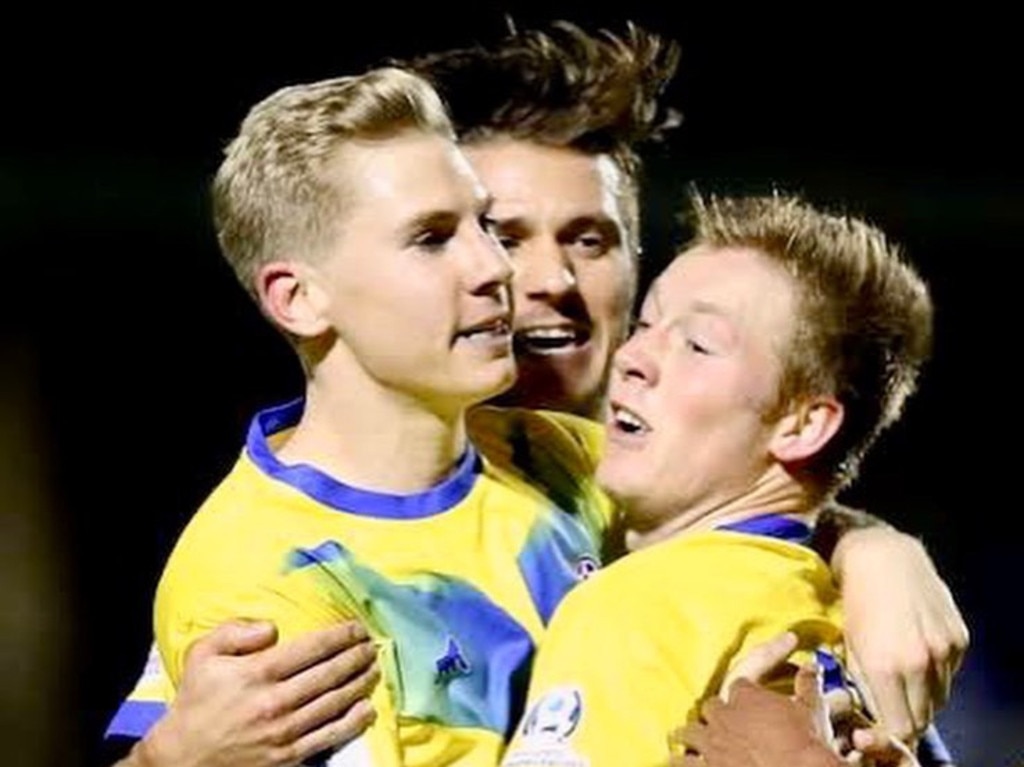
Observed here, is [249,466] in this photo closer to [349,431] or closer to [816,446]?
[349,431]

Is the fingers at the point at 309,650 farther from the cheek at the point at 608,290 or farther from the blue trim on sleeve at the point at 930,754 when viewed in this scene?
the cheek at the point at 608,290

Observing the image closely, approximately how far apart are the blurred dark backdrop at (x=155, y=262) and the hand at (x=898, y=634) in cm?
219

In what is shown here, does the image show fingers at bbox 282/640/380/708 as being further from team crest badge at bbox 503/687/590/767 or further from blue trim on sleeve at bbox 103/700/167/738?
blue trim on sleeve at bbox 103/700/167/738

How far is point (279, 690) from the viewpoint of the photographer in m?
2.65

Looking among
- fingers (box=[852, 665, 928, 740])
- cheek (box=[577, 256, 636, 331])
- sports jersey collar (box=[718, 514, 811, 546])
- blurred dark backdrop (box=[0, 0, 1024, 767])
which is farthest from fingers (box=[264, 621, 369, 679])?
blurred dark backdrop (box=[0, 0, 1024, 767])

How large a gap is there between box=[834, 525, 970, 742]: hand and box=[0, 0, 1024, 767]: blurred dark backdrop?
2.19 meters

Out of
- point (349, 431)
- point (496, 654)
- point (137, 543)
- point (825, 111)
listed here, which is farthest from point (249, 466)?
point (825, 111)

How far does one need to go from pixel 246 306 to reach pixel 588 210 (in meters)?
1.97

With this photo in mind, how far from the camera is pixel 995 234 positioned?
5.40m

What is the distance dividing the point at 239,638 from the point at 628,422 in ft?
1.46

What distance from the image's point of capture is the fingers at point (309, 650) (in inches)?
103

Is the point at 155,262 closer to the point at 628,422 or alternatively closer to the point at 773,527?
the point at 628,422

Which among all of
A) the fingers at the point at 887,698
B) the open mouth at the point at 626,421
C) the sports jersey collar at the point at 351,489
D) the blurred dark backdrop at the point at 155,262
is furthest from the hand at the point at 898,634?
the blurred dark backdrop at the point at 155,262

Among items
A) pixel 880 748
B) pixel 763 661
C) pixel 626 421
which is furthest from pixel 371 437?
pixel 880 748
